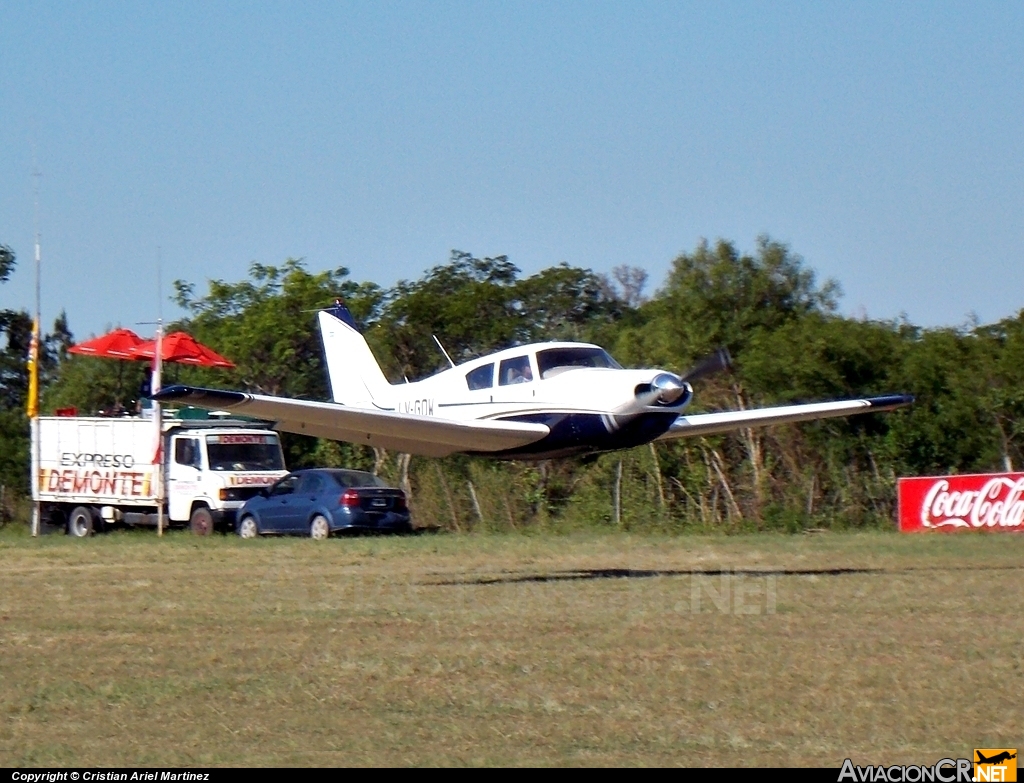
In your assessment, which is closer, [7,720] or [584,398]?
[7,720]

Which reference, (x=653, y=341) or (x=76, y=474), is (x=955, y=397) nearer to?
(x=653, y=341)

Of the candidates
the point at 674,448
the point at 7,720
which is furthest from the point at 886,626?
the point at 674,448

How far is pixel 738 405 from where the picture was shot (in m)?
26.5

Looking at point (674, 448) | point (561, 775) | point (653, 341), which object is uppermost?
point (653, 341)

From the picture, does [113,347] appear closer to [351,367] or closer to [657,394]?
[351,367]

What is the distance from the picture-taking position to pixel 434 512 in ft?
94.6

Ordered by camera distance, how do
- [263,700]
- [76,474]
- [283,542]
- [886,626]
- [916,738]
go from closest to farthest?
[916,738] → [263,700] → [886,626] → [283,542] → [76,474]

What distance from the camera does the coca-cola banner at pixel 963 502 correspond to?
70.6 feet

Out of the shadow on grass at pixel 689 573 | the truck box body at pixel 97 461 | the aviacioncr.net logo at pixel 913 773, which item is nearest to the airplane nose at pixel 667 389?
the shadow on grass at pixel 689 573

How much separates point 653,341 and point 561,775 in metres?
22.1

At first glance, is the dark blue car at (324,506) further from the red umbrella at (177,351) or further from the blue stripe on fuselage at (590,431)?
the blue stripe on fuselage at (590,431)

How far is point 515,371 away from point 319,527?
8.26 meters

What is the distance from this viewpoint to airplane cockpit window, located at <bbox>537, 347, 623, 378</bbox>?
17.2 metres

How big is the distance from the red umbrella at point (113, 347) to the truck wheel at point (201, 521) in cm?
435
